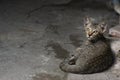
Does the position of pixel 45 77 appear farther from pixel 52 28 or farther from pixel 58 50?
pixel 52 28

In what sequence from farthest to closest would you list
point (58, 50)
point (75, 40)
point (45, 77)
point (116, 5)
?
point (116, 5), point (75, 40), point (58, 50), point (45, 77)

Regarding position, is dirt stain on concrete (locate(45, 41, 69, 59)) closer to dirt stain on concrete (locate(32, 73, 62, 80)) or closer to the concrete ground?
the concrete ground

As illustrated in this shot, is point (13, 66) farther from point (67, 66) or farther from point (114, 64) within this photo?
point (114, 64)

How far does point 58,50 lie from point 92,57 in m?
0.83

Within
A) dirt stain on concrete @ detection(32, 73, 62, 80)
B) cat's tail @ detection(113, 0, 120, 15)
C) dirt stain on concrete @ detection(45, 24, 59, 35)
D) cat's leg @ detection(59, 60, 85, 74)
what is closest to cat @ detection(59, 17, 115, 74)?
cat's leg @ detection(59, 60, 85, 74)

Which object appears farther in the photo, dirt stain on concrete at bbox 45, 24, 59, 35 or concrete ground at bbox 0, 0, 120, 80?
dirt stain on concrete at bbox 45, 24, 59, 35

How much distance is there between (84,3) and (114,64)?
305 cm

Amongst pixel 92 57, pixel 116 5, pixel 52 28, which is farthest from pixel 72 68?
pixel 116 5

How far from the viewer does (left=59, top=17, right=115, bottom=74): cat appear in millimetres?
3893

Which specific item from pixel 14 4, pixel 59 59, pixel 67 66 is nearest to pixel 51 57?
pixel 59 59

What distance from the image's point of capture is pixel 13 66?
4102 millimetres

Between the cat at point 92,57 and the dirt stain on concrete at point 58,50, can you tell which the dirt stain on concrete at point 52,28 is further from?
the cat at point 92,57

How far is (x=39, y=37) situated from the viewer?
5.04 meters

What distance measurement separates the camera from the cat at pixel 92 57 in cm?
389
